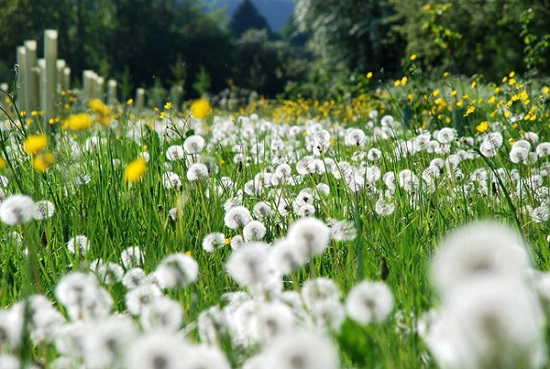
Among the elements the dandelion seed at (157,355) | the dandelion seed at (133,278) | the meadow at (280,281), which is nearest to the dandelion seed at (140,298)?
the meadow at (280,281)

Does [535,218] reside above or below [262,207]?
below

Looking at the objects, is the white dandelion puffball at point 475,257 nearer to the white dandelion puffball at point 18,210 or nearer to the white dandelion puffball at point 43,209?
the white dandelion puffball at point 18,210

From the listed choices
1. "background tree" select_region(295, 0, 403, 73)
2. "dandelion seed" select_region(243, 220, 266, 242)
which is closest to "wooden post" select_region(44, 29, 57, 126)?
"dandelion seed" select_region(243, 220, 266, 242)

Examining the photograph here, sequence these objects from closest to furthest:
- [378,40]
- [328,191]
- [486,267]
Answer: [486,267], [328,191], [378,40]

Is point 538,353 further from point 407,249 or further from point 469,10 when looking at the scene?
point 469,10

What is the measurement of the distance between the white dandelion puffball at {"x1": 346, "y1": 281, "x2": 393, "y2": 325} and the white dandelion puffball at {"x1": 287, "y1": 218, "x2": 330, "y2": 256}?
16cm

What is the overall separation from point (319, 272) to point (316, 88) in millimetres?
15144

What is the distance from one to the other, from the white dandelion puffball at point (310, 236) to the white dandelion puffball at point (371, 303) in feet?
0.52

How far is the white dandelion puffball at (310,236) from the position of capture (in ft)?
4.05

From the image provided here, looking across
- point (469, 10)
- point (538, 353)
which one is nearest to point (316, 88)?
point (469, 10)

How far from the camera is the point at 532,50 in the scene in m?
9.09

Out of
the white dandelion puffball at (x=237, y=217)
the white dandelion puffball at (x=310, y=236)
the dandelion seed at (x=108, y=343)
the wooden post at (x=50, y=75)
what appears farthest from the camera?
the wooden post at (x=50, y=75)

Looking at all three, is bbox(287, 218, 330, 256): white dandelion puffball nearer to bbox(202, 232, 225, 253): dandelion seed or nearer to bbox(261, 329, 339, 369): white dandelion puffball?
bbox(261, 329, 339, 369): white dandelion puffball

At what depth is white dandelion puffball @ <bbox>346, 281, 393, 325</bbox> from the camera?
3.47 feet
